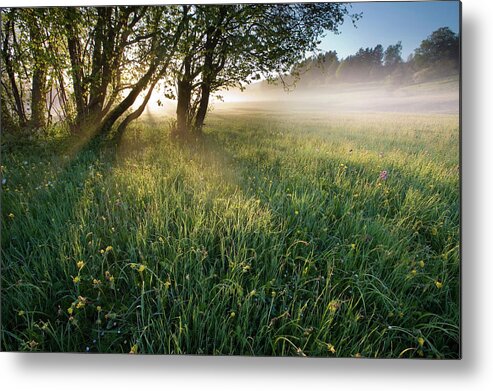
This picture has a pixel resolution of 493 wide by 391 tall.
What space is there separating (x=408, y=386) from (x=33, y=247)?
1.92 m

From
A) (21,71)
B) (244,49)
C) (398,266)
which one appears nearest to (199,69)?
(244,49)

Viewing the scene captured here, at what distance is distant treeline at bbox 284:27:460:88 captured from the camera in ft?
6.38

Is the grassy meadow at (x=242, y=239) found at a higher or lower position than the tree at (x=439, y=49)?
lower

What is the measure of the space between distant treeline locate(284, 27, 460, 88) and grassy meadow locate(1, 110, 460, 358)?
182 mm

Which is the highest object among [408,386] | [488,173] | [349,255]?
[488,173]

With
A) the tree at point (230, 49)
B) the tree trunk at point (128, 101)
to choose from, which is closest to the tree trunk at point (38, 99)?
the tree trunk at point (128, 101)

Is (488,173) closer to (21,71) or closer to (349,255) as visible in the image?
(349,255)

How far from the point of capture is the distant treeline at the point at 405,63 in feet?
6.38

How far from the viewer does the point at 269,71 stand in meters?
2.07

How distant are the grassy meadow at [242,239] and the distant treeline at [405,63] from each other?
18cm

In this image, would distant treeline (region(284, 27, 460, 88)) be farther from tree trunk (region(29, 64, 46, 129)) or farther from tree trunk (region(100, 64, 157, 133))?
tree trunk (region(29, 64, 46, 129))

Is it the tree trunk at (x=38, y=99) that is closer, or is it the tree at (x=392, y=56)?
the tree at (x=392, y=56)

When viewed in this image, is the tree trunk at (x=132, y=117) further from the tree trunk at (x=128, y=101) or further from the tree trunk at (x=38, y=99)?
the tree trunk at (x=38, y=99)

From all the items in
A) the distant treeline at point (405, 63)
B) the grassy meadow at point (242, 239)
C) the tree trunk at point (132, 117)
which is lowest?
the grassy meadow at point (242, 239)
